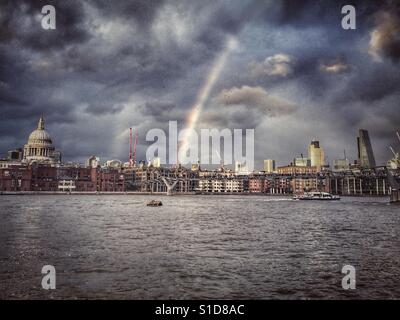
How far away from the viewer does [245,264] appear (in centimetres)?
1894

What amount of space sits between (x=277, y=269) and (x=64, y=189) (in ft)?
640

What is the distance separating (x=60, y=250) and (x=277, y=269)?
12.8 meters

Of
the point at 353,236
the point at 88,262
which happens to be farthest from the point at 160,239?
the point at 353,236
